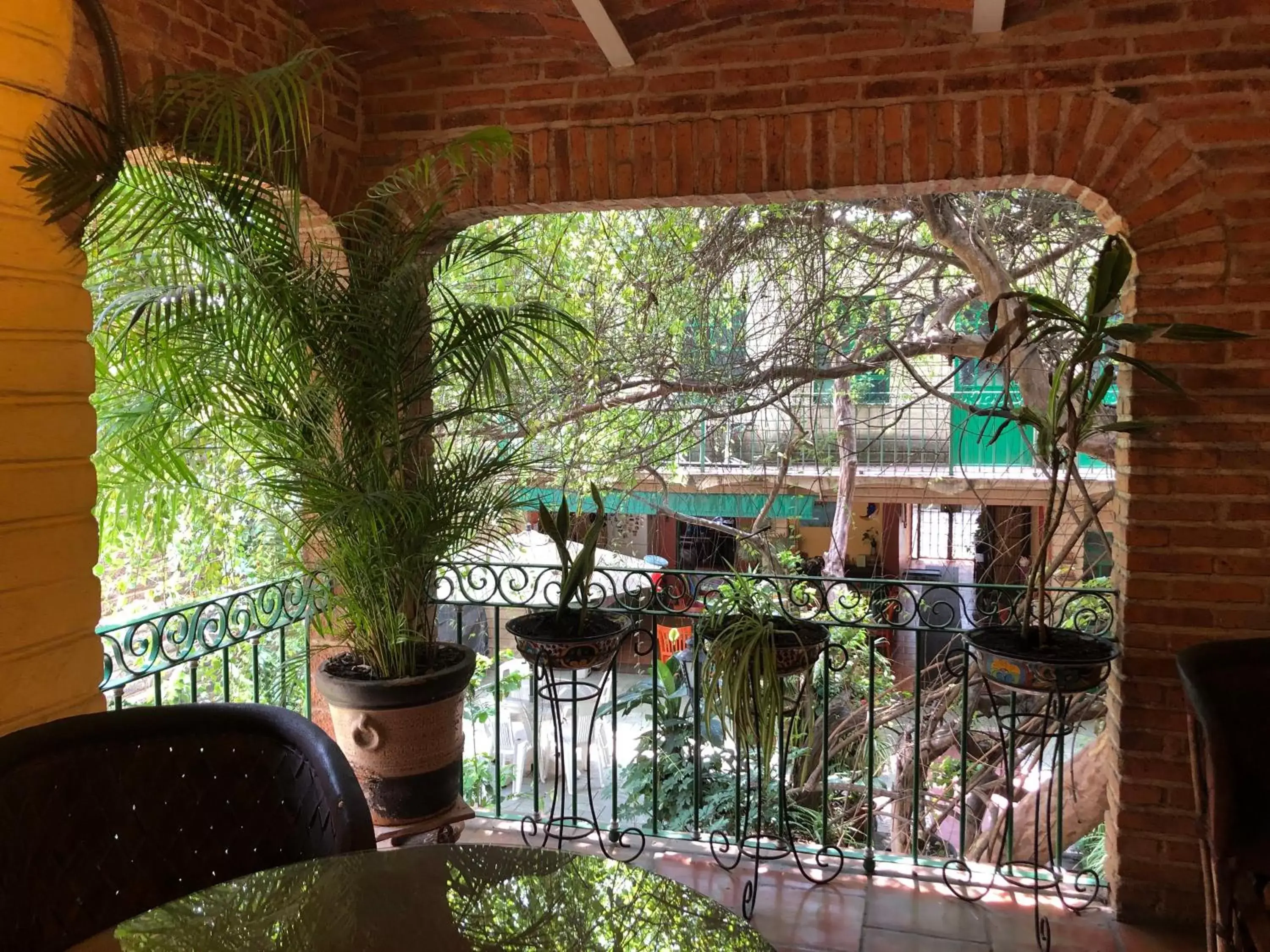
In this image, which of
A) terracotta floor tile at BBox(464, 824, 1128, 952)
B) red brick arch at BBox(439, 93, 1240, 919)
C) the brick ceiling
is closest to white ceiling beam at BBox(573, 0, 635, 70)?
the brick ceiling

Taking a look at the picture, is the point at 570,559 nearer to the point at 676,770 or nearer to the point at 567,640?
the point at 567,640

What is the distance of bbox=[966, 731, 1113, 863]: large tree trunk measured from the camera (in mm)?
3875

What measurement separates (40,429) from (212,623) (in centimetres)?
102

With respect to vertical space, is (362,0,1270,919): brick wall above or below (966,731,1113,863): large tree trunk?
above

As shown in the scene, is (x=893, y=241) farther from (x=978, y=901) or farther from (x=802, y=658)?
(x=978, y=901)

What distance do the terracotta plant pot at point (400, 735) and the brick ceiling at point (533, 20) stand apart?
1848mm

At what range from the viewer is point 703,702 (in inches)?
122

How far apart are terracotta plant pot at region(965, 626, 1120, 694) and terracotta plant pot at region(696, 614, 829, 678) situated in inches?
16.2

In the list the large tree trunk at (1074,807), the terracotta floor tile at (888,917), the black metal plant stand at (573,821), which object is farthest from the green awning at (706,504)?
the terracotta floor tile at (888,917)

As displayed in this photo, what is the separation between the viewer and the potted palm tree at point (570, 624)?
261 centimetres

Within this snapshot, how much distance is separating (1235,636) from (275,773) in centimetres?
237

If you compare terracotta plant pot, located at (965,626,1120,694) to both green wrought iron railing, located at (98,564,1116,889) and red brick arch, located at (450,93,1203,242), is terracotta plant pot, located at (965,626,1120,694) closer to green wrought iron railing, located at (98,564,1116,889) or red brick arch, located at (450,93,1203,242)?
green wrought iron railing, located at (98,564,1116,889)

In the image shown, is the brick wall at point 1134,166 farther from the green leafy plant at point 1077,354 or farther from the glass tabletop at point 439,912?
the glass tabletop at point 439,912

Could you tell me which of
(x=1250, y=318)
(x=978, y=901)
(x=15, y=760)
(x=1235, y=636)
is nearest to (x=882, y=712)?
(x=978, y=901)
